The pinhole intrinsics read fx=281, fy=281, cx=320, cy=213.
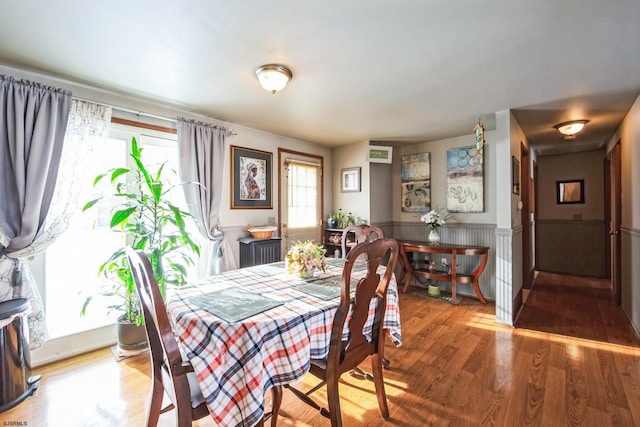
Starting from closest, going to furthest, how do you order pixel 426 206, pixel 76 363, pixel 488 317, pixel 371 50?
pixel 371 50 → pixel 76 363 → pixel 488 317 → pixel 426 206

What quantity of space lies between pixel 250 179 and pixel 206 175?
639 millimetres

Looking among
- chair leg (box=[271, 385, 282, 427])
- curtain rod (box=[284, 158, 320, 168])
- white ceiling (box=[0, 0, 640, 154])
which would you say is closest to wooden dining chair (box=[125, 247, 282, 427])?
chair leg (box=[271, 385, 282, 427])

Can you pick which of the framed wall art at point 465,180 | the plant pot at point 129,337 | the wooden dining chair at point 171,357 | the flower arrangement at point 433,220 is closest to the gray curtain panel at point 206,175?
the plant pot at point 129,337

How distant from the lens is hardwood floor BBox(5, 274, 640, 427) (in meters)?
1.70

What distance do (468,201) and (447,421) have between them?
306 centimetres

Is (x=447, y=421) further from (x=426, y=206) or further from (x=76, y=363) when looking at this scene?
(x=426, y=206)

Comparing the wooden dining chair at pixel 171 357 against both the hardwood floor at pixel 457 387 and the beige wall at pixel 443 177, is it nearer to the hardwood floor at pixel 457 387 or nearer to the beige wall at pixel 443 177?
the hardwood floor at pixel 457 387

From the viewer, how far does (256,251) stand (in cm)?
338

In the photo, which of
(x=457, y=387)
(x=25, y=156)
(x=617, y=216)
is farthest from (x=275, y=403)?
(x=617, y=216)

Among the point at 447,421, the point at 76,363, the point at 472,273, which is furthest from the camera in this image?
the point at 472,273

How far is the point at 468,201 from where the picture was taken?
4012 mm

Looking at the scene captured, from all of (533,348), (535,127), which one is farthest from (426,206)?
(533,348)

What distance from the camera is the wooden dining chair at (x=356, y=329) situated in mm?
1361

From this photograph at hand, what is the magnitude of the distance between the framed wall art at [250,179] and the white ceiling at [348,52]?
0.67 m
